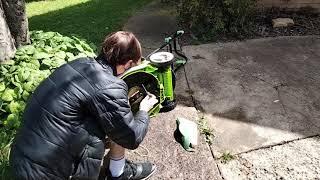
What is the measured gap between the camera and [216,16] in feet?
20.2

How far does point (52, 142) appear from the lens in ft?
8.48

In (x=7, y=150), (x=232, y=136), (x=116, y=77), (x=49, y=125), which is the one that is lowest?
(x=232, y=136)

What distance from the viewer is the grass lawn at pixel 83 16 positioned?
6.87 metres

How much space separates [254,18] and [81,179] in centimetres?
486

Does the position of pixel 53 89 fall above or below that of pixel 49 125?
above

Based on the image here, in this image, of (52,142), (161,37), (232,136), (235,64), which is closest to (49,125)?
(52,142)

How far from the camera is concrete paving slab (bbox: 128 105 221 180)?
3.60m

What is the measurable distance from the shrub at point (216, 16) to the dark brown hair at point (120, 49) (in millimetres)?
3608

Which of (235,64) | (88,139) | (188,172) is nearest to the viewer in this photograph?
(88,139)

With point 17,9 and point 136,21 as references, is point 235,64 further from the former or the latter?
point 17,9

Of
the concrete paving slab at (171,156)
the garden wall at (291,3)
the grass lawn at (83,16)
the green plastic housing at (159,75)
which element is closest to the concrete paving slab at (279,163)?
the concrete paving slab at (171,156)

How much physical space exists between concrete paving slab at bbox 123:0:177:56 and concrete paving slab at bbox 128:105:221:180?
80.5 inches

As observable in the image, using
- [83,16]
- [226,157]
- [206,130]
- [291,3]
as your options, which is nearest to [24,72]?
[206,130]

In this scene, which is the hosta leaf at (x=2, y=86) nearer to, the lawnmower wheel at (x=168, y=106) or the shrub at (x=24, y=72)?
the shrub at (x=24, y=72)
